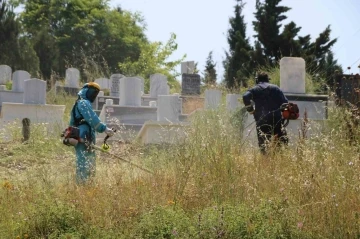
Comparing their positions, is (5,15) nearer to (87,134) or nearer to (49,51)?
(49,51)

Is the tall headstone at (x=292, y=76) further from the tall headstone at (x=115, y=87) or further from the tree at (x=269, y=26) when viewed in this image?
the tree at (x=269, y=26)

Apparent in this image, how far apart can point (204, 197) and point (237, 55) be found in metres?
25.7

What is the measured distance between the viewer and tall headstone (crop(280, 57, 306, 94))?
15.1 m

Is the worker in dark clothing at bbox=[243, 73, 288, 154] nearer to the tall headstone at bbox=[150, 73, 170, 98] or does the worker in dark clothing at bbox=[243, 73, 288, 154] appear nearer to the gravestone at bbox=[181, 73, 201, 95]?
the tall headstone at bbox=[150, 73, 170, 98]

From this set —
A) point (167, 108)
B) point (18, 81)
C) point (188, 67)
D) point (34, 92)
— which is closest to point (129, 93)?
point (34, 92)

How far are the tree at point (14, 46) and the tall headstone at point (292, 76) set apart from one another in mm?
23586

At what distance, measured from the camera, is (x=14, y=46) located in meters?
37.8

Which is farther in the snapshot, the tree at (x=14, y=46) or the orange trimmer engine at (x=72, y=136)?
the tree at (x=14, y=46)

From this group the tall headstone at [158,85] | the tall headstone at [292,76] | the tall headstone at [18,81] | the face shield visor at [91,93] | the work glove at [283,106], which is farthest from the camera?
the tall headstone at [18,81]

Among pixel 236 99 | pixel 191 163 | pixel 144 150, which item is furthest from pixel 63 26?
pixel 191 163

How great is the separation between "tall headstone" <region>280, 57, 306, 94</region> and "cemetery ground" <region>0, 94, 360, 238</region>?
7483mm

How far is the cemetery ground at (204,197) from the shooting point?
5.75 metres

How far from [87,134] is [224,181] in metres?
2.52

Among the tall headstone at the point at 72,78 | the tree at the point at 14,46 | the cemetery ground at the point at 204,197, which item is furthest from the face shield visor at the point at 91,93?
the tree at the point at 14,46
